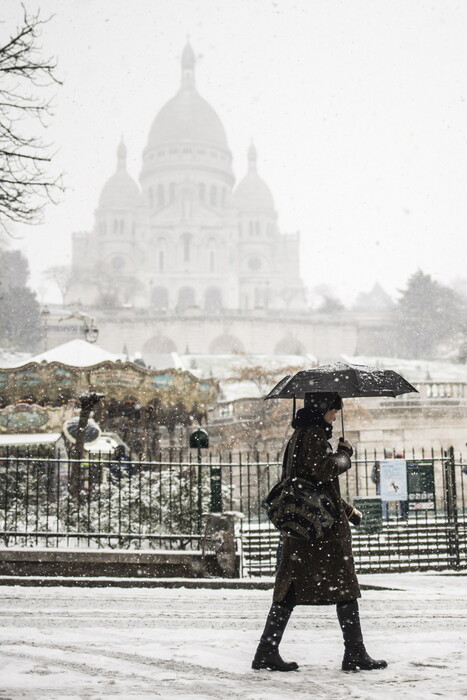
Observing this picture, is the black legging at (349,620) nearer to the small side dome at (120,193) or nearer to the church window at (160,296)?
the church window at (160,296)

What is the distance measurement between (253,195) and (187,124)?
13.0 m

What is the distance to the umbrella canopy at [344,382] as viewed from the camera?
5258 millimetres

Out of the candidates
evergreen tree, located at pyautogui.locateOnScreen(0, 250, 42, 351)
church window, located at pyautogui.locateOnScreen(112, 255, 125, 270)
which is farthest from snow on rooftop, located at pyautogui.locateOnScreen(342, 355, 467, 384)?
church window, located at pyautogui.locateOnScreen(112, 255, 125, 270)

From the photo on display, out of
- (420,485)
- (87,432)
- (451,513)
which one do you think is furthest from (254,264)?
(451,513)

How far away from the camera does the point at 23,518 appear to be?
962 centimetres

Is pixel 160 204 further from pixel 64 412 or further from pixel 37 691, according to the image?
pixel 37 691

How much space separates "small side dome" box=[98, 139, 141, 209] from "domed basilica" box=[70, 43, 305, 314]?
0.13 meters

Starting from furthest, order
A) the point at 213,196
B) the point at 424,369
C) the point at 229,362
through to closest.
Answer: the point at 213,196
the point at 229,362
the point at 424,369

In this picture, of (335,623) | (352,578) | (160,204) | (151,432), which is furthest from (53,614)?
(160,204)

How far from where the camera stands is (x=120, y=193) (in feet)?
330

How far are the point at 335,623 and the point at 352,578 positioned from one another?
7.27 feet

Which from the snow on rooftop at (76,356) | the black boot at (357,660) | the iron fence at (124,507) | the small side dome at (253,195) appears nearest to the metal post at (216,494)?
the iron fence at (124,507)

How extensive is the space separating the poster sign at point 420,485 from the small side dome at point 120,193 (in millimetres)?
90050

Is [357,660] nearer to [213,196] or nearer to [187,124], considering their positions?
[213,196]
